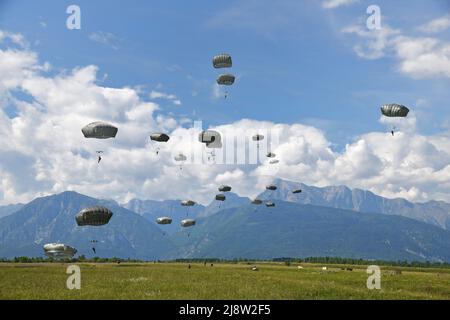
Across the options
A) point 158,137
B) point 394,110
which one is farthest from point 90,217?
point 394,110

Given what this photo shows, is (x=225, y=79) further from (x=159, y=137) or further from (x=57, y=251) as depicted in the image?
(x=57, y=251)

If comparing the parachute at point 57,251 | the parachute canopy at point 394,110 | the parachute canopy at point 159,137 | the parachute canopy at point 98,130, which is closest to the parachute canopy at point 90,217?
the parachute canopy at point 98,130

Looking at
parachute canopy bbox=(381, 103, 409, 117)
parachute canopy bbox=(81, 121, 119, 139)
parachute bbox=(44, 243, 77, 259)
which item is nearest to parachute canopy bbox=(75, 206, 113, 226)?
parachute canopy bbox=(81, 121, 119, 139)

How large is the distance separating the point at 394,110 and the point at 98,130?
4267cm

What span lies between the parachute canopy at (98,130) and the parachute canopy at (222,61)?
2098 cm

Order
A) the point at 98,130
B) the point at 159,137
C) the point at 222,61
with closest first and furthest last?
the point at 98,130, the point at 222,61, the point at 159,137

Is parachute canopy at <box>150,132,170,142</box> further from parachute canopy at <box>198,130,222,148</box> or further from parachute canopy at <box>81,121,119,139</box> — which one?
parachute canopy at <box>81,121,119,139</box>

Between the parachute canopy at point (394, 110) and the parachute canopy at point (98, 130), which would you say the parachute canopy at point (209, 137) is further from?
the parachute canopy at point (394, 110)

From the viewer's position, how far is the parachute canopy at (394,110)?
67625 mm

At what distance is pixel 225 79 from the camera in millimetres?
76688

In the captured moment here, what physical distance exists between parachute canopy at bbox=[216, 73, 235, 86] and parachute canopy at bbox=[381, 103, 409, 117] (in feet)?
80.4

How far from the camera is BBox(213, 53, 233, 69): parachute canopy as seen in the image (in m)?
73.8
